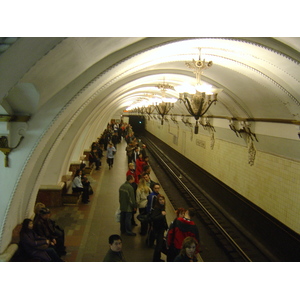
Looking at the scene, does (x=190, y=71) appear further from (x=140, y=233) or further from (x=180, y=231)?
(x=180, y=231)

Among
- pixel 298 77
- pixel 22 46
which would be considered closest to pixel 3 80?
pixel 22 46

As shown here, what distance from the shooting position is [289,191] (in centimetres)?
869

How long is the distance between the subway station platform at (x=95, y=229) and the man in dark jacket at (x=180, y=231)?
1268mm

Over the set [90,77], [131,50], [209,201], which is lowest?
[209,201]

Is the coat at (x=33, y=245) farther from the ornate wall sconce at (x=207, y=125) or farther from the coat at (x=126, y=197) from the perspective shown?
the ornate wall sconce at (x=207, y=125)

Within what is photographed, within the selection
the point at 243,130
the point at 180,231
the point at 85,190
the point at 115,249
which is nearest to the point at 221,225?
the point at 243,130

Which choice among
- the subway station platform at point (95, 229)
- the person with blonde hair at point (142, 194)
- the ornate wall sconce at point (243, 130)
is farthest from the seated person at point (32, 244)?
the ornate wall sconce at point (243, 130)

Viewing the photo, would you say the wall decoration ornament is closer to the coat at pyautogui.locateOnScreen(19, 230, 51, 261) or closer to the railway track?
the railway track

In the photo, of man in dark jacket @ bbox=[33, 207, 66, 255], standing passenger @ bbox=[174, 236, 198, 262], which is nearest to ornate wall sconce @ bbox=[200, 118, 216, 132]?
man in dark jacket @ bbox=[33, 207, 66, 255]

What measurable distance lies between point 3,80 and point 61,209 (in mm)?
6435

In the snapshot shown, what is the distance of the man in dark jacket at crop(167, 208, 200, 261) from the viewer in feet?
15.0

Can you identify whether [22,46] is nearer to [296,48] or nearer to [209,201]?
[296,48]

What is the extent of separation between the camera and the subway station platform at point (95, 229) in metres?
5.89

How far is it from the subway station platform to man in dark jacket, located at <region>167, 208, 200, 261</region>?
1.27 metres
